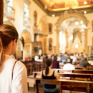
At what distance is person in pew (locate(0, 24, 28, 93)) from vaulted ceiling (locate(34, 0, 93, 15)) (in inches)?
803

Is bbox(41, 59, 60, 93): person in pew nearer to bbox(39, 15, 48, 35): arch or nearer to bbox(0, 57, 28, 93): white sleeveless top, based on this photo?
bbox(0, 57, 28, 93): white sleeveless top

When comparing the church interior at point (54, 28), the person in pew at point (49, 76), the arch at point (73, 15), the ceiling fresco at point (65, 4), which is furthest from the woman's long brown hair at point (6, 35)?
the arch at point (73, 15)

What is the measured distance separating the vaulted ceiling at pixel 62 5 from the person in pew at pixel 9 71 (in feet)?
66.9

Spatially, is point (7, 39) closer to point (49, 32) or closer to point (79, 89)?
point (79, 89)

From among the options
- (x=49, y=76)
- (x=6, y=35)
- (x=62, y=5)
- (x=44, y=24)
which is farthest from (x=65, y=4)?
(x=6, y=35)

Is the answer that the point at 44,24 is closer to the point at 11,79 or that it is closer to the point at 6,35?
the point at 6,35

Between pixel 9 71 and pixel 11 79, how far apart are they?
0.08 meters

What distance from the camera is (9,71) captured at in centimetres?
129

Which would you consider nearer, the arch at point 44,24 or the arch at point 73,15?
the arch at point 73,15

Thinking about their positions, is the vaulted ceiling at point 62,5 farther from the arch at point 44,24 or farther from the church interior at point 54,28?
the arch at point 44,24

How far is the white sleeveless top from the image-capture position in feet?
4.10

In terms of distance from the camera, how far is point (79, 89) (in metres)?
5.17

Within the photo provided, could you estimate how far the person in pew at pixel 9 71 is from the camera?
1.26m

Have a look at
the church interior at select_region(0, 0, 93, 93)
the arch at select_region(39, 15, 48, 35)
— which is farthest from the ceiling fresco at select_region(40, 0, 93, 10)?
the arch at select_region(39, 15, 48, 35)
